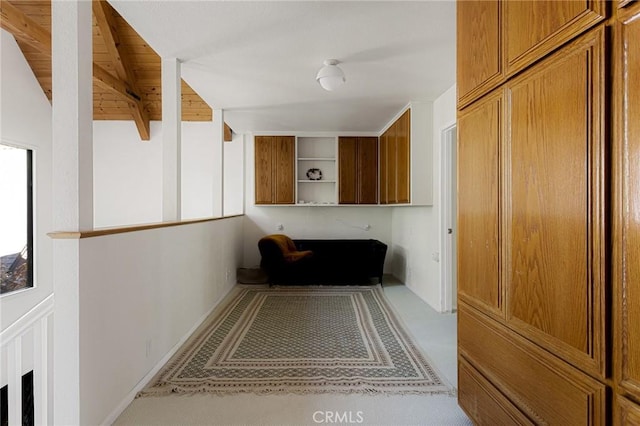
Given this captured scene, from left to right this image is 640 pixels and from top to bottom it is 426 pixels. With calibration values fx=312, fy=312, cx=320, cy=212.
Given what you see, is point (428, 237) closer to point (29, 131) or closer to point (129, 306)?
point (129, 306)

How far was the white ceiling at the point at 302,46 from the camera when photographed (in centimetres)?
204

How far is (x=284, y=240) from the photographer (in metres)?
5.03

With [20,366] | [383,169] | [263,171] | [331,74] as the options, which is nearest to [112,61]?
[263,171]

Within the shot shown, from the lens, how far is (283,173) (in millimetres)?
5453

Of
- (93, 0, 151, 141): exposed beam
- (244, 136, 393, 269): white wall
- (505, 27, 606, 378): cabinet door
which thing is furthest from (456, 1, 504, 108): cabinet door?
(244, 136, 393, 269): white wall

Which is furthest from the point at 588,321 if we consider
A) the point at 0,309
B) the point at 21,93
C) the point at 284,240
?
the point at 21,93

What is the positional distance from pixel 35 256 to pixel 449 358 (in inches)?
198

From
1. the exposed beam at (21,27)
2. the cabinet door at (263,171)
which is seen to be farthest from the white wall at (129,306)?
the exposed beam at (21,27)

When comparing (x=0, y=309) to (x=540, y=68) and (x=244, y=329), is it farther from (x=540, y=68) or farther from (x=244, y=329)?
(x=540, y=68)

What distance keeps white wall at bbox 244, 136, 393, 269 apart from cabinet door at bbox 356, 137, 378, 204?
43 centimetres

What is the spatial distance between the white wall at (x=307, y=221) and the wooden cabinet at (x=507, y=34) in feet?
13.7

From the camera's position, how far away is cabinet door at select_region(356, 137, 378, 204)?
5473 mm

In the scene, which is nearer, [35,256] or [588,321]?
[588,321]

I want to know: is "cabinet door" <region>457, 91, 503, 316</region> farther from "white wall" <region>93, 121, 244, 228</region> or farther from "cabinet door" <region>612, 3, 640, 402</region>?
"white wall" <region>93, 121, 244, 228</region>
